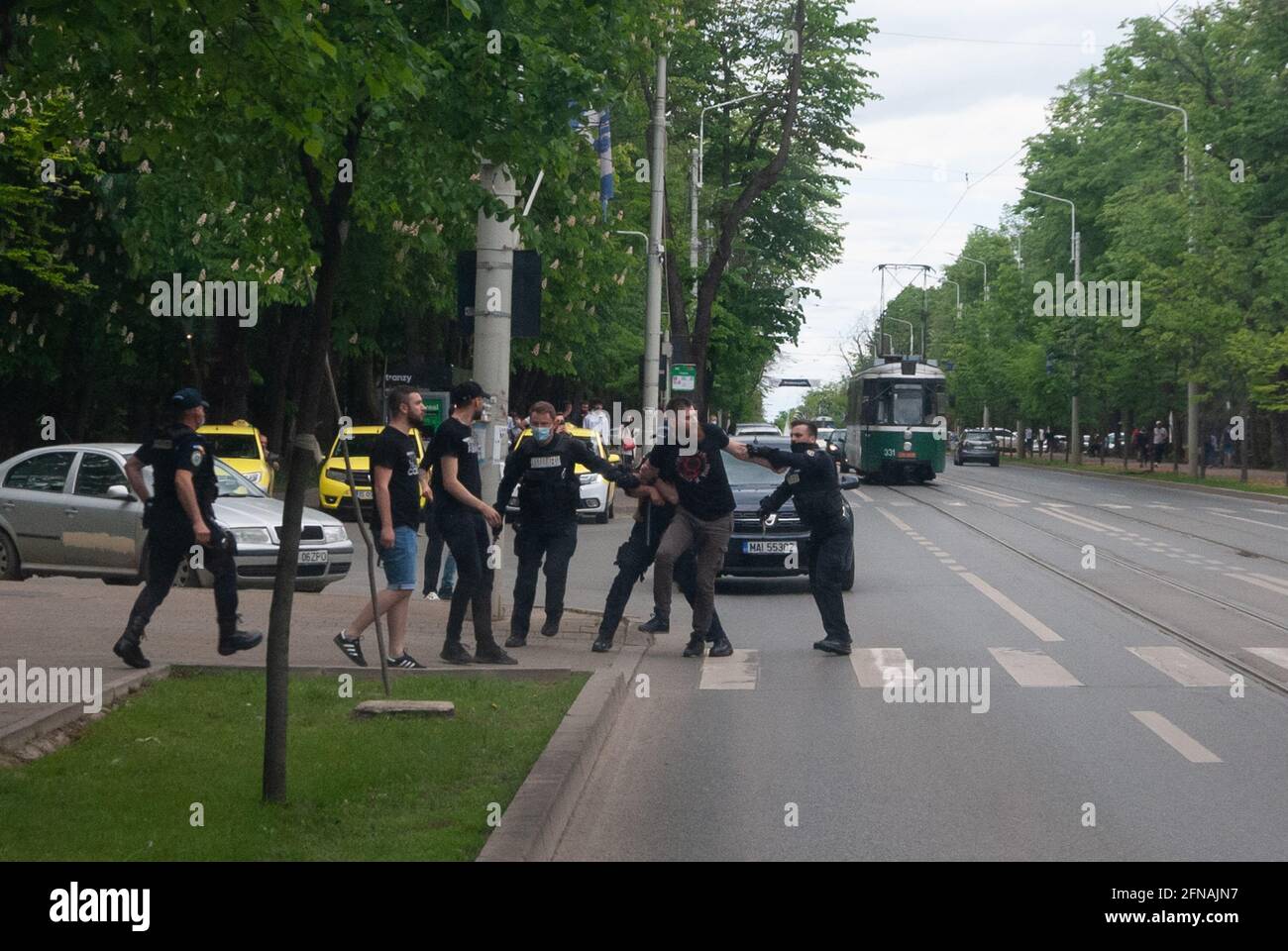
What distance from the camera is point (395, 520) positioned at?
11.8 meters

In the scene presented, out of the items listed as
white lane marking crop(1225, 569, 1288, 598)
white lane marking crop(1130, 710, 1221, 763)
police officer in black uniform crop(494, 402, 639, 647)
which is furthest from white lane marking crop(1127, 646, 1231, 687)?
white lane marking crop(1225, 569, 1288, 598)

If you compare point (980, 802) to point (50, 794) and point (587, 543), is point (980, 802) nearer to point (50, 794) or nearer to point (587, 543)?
point (50, 794)

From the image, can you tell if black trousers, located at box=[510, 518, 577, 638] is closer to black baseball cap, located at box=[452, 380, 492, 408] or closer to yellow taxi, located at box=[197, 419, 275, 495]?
black baseball cap, located at box=[452, 380, 492, 408]

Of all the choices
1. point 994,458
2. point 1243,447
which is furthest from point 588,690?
point 994,458

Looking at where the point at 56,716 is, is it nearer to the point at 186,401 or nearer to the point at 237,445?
the point at 186,401

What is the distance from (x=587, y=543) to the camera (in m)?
26.7

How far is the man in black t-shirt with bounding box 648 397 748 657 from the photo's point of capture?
1326 cm

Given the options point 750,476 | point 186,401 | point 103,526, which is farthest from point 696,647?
point 103,526

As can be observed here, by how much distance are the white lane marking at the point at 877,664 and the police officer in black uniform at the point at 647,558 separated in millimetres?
1091

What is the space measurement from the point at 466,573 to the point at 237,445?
16.9 m

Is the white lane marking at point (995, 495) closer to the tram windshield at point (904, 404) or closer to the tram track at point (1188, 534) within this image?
the tram track at point (1188, 534)

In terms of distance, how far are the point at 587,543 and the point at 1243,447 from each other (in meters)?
27.5

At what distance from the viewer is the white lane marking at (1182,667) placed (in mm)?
11852

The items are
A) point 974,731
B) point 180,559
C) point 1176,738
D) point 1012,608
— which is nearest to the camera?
point 1176,738
